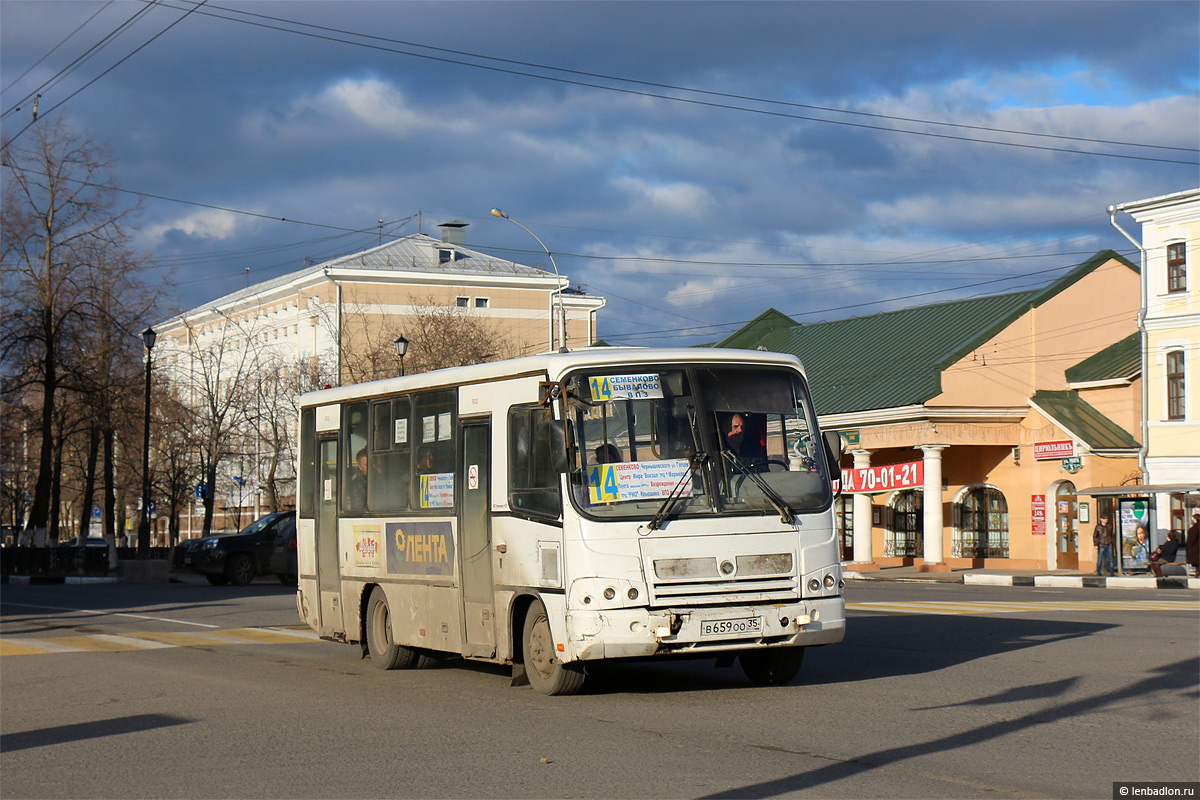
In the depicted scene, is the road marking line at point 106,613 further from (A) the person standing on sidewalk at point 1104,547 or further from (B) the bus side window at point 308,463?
(A) the person standing on sidewalk at point 1104,547

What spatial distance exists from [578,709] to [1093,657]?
5710 millimetres

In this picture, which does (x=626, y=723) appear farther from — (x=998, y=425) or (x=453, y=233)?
(x=453, y=233)

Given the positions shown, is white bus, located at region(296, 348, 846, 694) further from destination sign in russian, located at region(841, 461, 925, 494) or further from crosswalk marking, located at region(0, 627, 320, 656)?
destination sign in russian, located at region(841, 461, 925, 494)

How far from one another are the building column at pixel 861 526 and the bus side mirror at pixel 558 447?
1365 inches

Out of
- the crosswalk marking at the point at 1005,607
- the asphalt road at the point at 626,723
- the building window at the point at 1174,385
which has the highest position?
the building window at the point at 1174,385

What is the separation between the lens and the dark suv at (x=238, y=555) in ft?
113

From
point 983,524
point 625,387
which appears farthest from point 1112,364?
point 625,387

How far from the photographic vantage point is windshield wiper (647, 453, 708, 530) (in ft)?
34.9

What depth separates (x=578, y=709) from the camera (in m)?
10.6

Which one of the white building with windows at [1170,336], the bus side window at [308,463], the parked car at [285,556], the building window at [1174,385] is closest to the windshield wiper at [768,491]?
the bus side window at [308,463]

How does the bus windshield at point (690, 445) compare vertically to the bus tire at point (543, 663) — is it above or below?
above

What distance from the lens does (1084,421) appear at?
41406 mm

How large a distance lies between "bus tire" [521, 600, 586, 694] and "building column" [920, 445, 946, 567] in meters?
31.5

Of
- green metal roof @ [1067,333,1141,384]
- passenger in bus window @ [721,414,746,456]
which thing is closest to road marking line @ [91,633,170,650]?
passenger in bus window @ [721,414,746,456]
